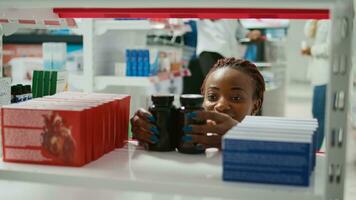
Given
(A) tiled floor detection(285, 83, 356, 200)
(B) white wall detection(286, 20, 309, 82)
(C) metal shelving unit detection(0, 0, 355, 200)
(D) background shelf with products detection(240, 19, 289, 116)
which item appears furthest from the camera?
(B) white wall detection(286, 20, 309, 82)

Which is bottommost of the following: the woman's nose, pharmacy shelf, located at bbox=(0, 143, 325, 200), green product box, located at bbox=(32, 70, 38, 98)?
pharmacy shelf, located at bbox=(0, 143, 325, 200)

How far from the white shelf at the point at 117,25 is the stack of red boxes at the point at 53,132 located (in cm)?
187

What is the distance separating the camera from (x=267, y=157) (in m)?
0.94

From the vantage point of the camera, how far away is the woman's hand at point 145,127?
3.86 feet

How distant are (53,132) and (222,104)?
628 mm

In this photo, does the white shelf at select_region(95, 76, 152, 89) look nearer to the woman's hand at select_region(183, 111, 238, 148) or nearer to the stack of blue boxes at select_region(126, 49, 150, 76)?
the stack of blue boxes at select_region(126, 49, 150, 76)

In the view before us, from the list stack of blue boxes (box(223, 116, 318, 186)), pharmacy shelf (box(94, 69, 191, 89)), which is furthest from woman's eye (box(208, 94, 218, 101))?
pharmacy shelf (box(94, 69, 191, 89))

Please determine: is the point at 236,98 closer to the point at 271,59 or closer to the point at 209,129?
the point at 209,129

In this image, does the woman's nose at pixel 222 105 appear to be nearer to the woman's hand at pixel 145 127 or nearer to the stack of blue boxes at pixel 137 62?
the woman's hand at pixel 145 127

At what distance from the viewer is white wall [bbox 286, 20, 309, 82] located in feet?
45.2

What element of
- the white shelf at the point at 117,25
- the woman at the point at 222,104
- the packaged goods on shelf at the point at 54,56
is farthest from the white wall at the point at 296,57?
the woman at the point at 222,104

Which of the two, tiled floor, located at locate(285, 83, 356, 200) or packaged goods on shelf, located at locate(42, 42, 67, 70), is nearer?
packaged goods on shelf, located at locate(42, 42, 67, 70)

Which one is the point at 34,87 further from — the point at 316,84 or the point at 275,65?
the point at 275,65

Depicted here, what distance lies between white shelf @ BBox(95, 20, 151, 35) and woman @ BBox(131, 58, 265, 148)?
133 cm
